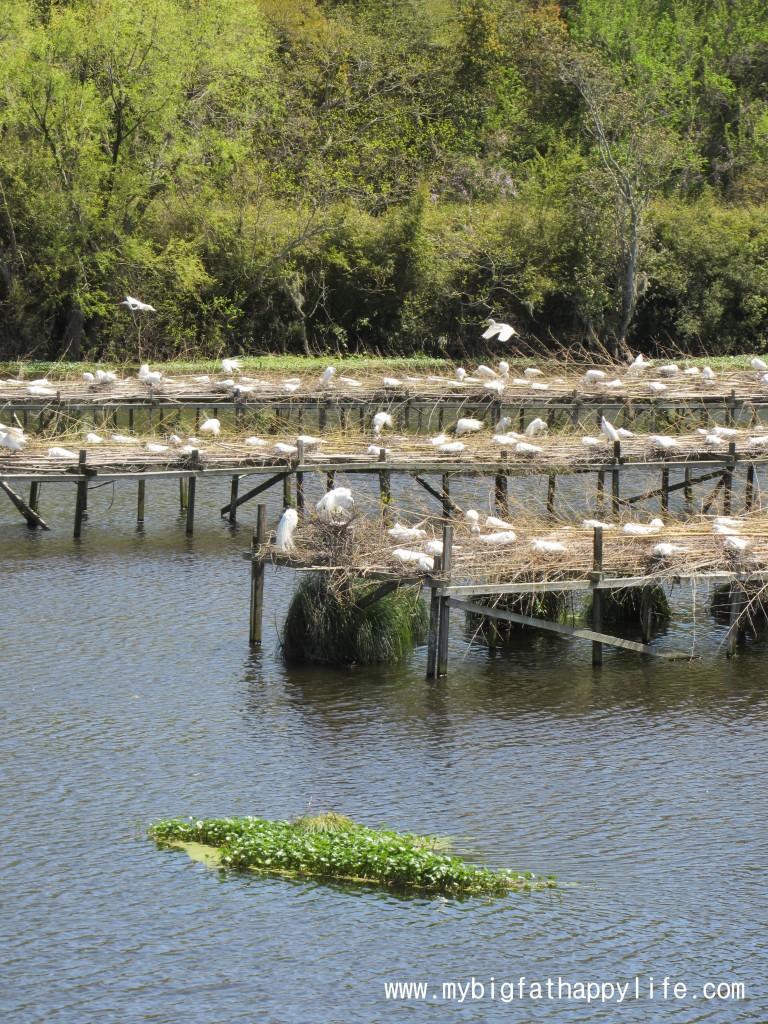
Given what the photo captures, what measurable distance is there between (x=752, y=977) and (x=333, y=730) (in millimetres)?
5968

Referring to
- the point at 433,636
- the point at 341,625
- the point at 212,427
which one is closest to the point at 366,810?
the point at 433,636

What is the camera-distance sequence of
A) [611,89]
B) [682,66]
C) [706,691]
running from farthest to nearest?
[682,66] < [611,89] < [706,691]

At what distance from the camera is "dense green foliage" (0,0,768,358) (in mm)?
44938

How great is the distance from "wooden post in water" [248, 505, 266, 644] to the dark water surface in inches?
10.5

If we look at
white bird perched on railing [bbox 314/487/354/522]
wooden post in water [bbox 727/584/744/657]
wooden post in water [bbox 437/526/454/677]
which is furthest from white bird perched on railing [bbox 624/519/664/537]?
white bird perched on railing [bbox 314/487/354/522]

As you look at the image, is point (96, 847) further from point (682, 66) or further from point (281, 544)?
point (682, 66)

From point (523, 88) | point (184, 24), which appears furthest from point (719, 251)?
point (184, 24)

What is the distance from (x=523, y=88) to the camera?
60.0 m

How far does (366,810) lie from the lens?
13398 mm

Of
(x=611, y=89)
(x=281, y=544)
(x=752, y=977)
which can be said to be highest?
(x=611, y=89)

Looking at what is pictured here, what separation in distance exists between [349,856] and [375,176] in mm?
45277

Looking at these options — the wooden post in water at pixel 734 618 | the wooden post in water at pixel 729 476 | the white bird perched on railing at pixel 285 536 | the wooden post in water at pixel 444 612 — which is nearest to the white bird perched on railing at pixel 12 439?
the white bird perched on railing at pixel 285 536

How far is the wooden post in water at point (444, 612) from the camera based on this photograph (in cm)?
1716

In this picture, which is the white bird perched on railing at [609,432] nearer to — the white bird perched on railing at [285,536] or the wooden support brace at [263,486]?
the wooden support brace at [263,486]
